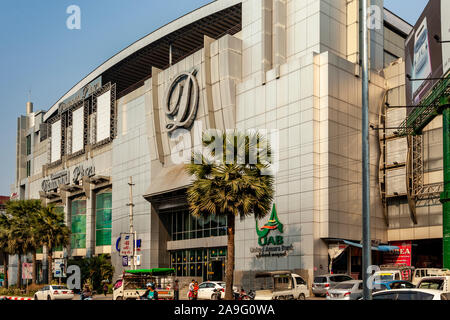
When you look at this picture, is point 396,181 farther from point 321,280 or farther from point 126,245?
point 126,245

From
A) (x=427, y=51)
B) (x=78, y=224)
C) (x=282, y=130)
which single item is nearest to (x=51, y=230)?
(x=78, y=224)

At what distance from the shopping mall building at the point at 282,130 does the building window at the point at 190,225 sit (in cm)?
18

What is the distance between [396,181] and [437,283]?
21512mm

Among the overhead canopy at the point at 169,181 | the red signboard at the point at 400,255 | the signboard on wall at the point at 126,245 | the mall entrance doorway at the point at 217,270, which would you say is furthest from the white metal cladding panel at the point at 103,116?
the red signboard at the point at 400,255

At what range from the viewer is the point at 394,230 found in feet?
162

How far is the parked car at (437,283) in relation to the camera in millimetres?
26888

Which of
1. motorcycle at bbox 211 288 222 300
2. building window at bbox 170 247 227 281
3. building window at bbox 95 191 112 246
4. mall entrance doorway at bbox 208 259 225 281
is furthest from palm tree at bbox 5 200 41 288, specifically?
motorcycle at bbox 211 288 222 300

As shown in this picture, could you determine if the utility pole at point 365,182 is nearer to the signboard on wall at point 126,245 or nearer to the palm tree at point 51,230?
the signboard on wall at point 126,245

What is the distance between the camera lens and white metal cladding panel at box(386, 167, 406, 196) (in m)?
47.9

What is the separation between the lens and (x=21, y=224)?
216 feet
